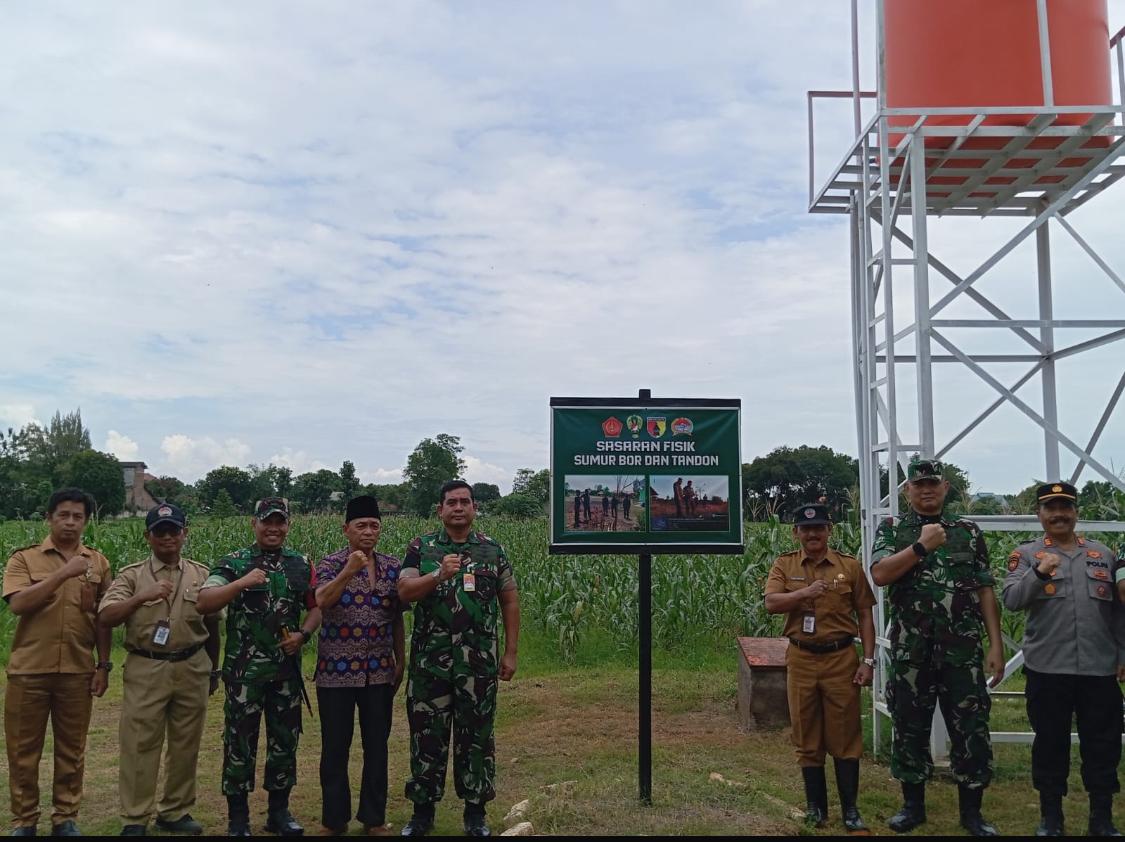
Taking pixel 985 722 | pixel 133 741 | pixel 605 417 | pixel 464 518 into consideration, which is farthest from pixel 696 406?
pixel 133 741

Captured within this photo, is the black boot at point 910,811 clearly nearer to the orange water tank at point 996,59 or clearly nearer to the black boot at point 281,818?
the black boot at point 281,818

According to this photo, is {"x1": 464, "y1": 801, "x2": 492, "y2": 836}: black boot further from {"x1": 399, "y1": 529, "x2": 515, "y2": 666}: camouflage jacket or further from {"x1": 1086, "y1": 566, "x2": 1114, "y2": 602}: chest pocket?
{"x1": 1086, "y1": 566, "x2": 1114, "y2": 602}: chest pocket

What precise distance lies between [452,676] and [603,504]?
1.44 m

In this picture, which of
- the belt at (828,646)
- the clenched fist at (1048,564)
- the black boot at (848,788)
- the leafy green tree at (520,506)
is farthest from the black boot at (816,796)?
the leafy green tree at (520,506)

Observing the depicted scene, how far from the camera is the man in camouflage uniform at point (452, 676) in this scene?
5.19 metres

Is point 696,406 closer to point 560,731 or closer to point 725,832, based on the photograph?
point 725,832

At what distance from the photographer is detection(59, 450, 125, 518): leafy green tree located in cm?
4151

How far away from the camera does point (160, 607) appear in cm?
533

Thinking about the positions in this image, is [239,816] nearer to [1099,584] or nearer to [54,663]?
[54,663]

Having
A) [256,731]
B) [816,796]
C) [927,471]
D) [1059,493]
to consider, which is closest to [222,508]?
[256,731]

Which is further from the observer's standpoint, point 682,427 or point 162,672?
point 682,427

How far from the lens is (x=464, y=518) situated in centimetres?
530

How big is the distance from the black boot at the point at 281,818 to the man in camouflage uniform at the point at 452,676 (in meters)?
0.66

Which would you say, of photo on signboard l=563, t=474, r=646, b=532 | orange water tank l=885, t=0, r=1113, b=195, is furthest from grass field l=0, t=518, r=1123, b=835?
orange water tank l=885, t=0, r=1113, b=195
